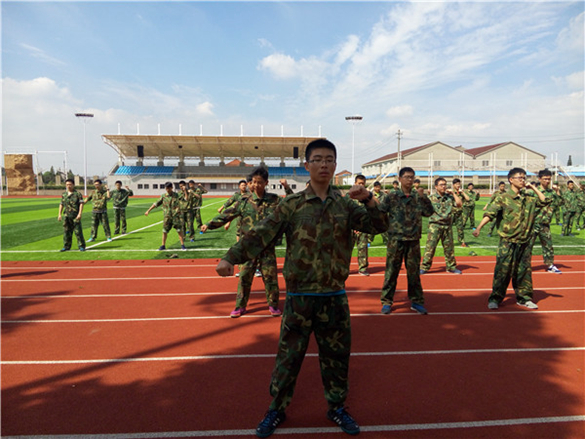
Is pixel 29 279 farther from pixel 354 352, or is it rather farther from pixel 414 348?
pixel 414 348

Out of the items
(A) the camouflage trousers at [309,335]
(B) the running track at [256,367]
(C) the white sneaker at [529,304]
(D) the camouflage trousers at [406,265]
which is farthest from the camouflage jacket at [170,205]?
(C) the white sneaker at [529,304]

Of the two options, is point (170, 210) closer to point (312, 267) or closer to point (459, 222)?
point (312, 267)

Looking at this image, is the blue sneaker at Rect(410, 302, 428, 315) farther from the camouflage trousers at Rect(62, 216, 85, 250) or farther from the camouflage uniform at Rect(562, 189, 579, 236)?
the camouflage uniform at Rect(562, 189, 579, 236)

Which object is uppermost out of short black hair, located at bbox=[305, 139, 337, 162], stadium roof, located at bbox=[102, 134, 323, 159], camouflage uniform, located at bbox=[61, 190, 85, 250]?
stadium roof, located at bbox=[102, 134, 323, 159]

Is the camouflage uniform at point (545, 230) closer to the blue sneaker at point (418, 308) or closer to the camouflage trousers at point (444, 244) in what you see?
the camouflage trousers at point (444, 244)

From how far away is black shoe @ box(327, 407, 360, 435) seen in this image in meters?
2.67

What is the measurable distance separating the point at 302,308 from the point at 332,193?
961mm

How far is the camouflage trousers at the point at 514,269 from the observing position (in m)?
5.37

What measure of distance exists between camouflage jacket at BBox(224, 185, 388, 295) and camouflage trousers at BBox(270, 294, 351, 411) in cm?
11

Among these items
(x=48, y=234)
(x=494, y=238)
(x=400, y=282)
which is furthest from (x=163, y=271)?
(x=494, y=238)

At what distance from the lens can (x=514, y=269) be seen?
548 centimetres

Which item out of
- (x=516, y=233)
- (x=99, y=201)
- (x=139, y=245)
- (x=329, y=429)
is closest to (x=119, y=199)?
(x=99, y=201)

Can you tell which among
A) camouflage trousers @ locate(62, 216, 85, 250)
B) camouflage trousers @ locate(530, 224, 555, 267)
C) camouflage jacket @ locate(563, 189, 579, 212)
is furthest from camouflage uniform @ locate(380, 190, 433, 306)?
camouflage jacket @ locate(563, 189, 579, 212)

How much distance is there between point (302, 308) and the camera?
259cm
